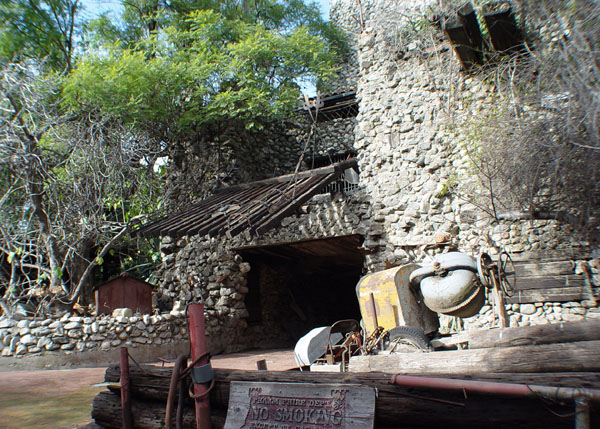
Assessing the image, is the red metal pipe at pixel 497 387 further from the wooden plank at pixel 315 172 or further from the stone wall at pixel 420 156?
the wooden plank at pixel 315 172

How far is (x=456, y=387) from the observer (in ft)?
7.80

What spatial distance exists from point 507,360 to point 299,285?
10804mm

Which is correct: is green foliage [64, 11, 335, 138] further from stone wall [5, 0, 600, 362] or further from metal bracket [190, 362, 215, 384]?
metal bracket [190, 362, 215, 384]

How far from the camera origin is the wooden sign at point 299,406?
262 centimetres

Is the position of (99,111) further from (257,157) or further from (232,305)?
(232,305)

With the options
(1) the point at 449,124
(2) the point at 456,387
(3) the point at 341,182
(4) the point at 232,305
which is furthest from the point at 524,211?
(4) the point at 232,305

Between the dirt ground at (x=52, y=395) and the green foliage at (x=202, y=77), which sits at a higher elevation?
the green foliage at (x=202, y=77)

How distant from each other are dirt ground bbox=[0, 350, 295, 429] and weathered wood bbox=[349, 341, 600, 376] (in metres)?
2.71

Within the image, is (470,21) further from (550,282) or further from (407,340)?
(407,340)

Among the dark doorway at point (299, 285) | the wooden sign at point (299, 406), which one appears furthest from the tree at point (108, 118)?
the wooden sign at point (299, 406)

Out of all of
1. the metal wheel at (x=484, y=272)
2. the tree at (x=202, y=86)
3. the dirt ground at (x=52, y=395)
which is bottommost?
the dirt ground at (x=52, y=395)

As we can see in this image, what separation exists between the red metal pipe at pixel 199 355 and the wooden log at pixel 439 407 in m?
0.43

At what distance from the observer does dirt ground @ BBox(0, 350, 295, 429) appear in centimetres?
436

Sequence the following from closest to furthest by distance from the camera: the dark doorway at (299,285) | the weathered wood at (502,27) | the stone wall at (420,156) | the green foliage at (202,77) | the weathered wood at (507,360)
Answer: the weathered wood at (507,360)
the weathered wood at (502,27)
the stone wall at (420,156)
the green foliage at (202,77)
the dark doorway at (299,285)
